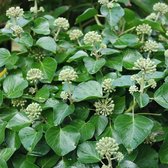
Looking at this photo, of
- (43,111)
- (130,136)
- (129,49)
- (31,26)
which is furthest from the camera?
(31,26)

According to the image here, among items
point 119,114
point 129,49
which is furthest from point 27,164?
point 129,49

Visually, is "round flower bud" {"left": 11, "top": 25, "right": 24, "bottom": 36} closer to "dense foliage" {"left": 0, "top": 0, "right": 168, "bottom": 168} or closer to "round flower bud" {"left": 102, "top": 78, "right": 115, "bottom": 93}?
"dense foliage" {"left": 0, "top": 0, "right": 168, "bottom": 168}

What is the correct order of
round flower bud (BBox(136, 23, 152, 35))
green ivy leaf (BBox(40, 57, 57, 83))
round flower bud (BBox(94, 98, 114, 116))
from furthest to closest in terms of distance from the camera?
round flower bud (BBox(136, 23, 152, 35)) → green ivy leaf (BBox(40, 57, 57, 83)) → round flower bud (BBox(94, 98, 114, 116))

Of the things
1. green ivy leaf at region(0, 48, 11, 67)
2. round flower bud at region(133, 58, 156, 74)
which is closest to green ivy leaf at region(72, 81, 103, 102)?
round flower bud at region(133, 58, 156, 74)

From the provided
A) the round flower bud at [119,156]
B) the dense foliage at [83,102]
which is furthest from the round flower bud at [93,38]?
the round flower bud at [119,156]

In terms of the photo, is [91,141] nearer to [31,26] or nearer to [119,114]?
[119,114]

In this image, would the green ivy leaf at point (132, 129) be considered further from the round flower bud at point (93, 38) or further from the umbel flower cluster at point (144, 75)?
the round flower bud at point (93, 38)
